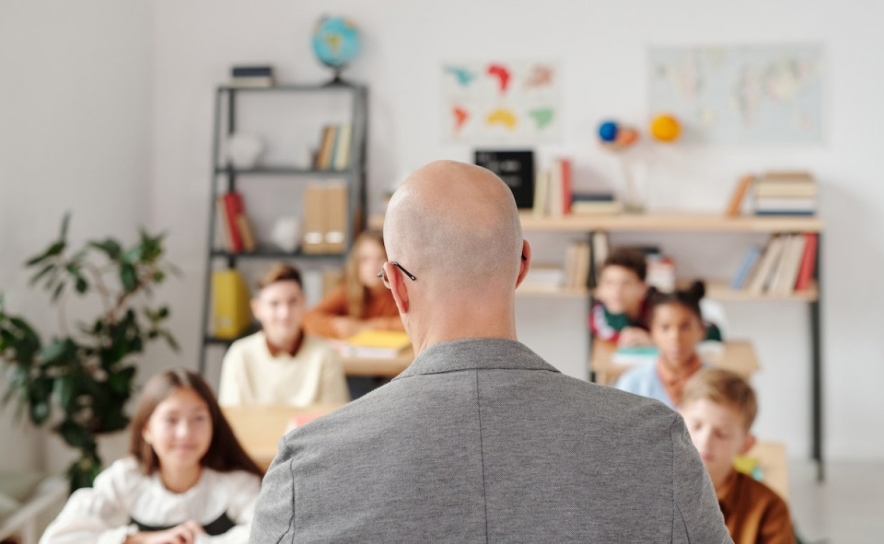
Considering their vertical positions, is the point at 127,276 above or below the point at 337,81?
below

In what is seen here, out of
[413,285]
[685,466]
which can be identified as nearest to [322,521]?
[413,285]

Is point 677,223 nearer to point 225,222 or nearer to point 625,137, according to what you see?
point 625,137

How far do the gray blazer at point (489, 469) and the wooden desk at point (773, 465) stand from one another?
5.01 ft

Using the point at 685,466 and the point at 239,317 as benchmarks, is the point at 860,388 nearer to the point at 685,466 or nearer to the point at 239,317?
the point at 239,317

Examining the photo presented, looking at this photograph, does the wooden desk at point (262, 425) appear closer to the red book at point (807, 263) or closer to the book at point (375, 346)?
the book at point (375, 346)

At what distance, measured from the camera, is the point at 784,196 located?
4855 mm

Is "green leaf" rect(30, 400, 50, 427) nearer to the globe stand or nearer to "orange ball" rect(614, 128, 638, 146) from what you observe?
the globe stand

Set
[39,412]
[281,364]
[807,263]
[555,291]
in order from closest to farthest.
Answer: [281,364] → [39,412] → [807,263] → [555,291]

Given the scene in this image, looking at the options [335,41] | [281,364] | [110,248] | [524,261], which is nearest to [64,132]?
[110,248]

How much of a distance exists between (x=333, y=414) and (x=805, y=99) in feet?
14.5

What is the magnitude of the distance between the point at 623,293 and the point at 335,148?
5.61ft

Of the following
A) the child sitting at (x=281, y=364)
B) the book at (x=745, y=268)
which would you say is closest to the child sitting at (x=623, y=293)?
the book at (x=745, y=268)

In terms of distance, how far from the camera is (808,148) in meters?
5.08

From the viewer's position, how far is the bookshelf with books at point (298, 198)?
5230 mm
